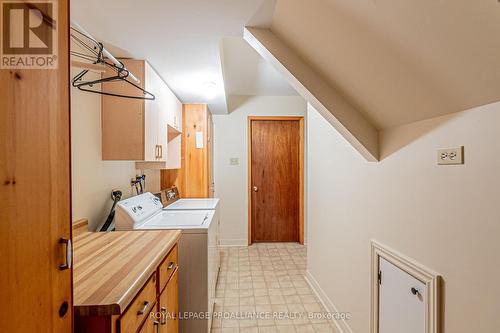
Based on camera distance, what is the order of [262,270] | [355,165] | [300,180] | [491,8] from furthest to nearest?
[300,180] < [262,270] < [355,165] < [491,8]

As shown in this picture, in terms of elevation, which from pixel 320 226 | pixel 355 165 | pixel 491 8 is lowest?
pixel 320 226

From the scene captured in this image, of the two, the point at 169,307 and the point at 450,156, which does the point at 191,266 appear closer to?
the point at 169,307

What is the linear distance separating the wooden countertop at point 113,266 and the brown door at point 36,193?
109mm

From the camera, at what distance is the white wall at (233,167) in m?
4.00

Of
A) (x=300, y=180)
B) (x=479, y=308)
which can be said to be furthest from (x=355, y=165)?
(x=300, y=180)

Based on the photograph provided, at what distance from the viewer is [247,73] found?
3.10 metres

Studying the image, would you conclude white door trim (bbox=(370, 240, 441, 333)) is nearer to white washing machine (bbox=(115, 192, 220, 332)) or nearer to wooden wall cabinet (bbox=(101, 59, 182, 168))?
white washing machine (bbox=(115, 192, 220, 332))

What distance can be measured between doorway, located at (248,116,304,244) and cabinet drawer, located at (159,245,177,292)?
266 centimetres

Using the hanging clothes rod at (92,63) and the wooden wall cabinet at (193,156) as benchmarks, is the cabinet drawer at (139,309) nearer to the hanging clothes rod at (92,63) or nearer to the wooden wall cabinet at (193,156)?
the hanging clothes rod at (92,63)

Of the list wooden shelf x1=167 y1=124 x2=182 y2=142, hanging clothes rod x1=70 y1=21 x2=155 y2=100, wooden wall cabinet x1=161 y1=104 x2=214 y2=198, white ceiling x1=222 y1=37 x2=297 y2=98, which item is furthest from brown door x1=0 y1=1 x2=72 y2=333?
wooden wall cabinet x1=161 y1=104 x2=214 y2=198

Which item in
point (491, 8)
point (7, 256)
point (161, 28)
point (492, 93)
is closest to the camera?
point (7, 256)

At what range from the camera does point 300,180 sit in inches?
162

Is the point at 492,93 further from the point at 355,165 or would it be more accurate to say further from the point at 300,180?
the point at 300,180

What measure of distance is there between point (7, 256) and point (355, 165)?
5.84ft
